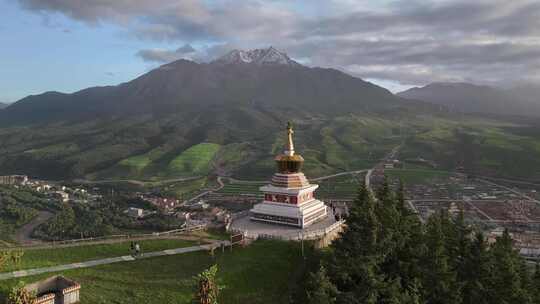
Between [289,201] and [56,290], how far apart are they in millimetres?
20722

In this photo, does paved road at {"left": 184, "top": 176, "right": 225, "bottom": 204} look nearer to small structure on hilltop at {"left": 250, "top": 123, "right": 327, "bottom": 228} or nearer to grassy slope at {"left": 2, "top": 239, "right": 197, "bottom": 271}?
small structure on hilltop at {"left": 250, "top": 123, "right": 327, "bottom": 228}

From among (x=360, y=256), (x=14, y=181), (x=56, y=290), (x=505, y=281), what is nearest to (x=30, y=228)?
(x=14, y=181)

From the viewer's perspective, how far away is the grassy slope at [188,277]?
78.0 ft

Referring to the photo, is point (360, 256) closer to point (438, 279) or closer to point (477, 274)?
point (438, 279)

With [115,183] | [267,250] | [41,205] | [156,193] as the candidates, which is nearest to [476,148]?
[156,193]

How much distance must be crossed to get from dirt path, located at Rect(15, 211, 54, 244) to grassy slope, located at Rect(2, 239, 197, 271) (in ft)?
186

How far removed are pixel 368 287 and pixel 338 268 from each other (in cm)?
181

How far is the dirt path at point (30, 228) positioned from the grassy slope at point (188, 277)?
61.7m

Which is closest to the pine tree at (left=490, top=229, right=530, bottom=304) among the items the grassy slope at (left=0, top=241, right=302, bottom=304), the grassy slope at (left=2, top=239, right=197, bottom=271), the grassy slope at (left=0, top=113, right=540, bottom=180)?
the grassy slope at (left=0, top=241, right=302, bottom=304)

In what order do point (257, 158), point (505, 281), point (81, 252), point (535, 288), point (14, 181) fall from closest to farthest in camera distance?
point (505, 281) → point (535, 288) → point (81, 252) → point (14, 181) → point (257, 158)

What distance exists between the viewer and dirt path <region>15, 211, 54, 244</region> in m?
82.9

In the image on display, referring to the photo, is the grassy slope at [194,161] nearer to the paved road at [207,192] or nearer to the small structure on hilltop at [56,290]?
the paved road at [207,192]

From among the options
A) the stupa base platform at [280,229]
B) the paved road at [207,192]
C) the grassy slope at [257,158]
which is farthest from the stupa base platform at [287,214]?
the grassy slope at [257,158]

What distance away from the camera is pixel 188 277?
26.6 m
